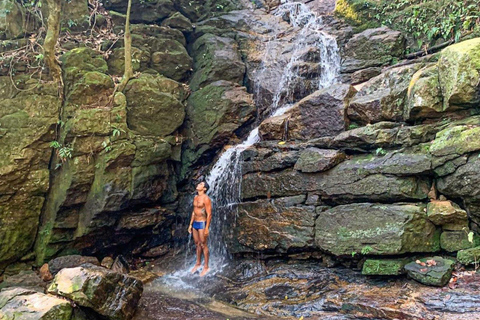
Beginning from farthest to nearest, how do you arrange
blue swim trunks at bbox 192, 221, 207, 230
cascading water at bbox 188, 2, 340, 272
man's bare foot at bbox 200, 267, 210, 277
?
1. cascading water at bbox 188, 2, 340, 272
2. blue swim trunks at bbox 192, 221, 207, 230
3. man's bare foot at bbox 200, 267, 210, 277

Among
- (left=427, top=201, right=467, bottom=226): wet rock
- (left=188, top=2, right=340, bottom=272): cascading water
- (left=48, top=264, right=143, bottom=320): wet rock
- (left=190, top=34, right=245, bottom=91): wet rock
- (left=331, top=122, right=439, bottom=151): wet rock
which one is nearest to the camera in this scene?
(left=48, top=264, right=143, bottom=320): wet rock

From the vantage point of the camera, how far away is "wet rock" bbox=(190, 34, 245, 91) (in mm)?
10273

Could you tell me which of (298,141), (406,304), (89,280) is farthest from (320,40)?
(89,280)

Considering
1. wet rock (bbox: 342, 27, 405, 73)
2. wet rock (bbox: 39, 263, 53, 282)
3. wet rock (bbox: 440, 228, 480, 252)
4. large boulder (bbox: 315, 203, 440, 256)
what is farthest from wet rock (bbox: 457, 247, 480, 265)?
wet rock (bbox: 39, 263, 53, 282)

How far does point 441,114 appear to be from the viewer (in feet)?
20.4

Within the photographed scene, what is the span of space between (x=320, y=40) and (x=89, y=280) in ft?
32.2

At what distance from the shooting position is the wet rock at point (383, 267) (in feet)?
18.1

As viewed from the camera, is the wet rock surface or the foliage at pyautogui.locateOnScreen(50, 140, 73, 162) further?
the foliage at pyautogui.locateOnScreen(50, 140, 73, 162)

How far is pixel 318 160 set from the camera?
22.4 feet

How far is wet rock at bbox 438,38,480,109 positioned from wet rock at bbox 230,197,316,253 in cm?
334

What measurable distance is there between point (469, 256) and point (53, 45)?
994cm

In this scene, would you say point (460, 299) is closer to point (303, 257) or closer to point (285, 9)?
point (303, 257)

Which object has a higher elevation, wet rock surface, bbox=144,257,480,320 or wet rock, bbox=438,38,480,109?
wet rock, bbox=438,38,480,109

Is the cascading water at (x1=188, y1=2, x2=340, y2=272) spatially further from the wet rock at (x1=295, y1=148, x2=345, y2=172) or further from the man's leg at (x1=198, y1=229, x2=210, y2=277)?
the wet rock at (x1=295, y1=148, x2=345, y2=172)
